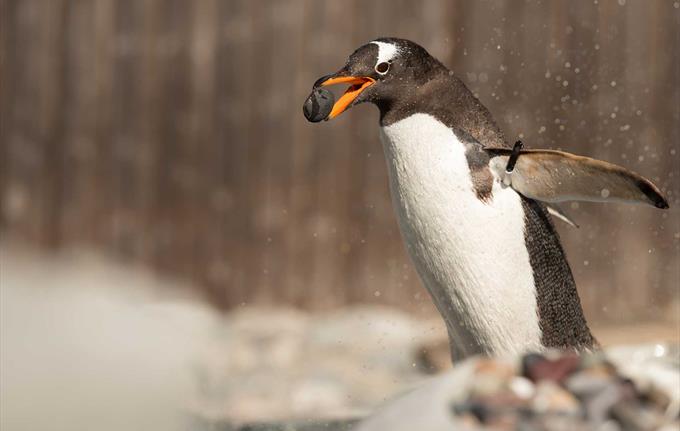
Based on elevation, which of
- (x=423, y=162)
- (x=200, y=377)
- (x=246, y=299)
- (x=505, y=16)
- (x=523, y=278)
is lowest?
(x=200, y=377)

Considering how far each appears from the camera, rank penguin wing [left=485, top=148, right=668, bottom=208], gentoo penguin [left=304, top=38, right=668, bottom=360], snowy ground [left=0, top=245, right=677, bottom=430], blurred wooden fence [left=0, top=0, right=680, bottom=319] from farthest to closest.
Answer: blurred wooden fence [left=0, top=0, right=680, bottom=319]
snowy ground [left=0, top=245, right=677, bottom=430]
gentoo penguin [left=304, top=38, right=668, bottom=360]
penguin wing [left=485, top=148, right=668, bottom=208]

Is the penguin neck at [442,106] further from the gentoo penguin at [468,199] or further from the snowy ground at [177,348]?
the snowy ground at [177,348]

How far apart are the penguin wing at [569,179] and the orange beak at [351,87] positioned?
0.34m

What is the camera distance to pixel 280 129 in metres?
4.70

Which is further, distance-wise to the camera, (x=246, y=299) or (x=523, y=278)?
(x=246, y=299)

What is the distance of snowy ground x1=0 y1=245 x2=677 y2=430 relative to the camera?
3.96 metres

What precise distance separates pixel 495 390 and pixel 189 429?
6.63ft

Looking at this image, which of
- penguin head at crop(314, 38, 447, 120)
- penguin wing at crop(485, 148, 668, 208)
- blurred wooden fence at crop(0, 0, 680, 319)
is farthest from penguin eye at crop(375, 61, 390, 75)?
blurred wooden fence at crop(0, 0, 680, 319)

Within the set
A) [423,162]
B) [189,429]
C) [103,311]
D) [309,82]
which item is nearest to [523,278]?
[423,162]

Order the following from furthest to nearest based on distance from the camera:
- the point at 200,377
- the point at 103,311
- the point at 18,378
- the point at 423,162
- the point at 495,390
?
the point at 103,311
the point at 200,377
the point at 18,378
the point at 423,162
the point at 495,390

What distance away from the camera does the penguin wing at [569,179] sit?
2.14m

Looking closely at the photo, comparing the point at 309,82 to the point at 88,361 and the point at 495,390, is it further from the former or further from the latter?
the point at 495,390

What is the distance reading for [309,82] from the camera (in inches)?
185

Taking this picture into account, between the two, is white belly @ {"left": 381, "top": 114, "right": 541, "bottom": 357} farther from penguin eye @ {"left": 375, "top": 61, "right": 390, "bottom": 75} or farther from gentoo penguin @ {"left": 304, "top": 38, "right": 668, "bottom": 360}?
penguin eye @ {"left": 375, "top": 61, "right": 390, "bottom": 75}
